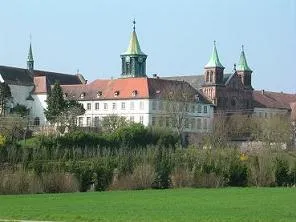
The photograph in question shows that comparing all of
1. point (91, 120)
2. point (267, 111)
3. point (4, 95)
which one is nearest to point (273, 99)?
point (267, 111)

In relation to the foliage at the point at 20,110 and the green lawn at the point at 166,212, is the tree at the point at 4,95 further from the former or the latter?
the green lawn at the point at 166,212

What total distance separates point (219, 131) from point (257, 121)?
25.3 ft

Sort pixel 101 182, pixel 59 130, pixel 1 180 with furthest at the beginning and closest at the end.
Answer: pixel 59 130, pixel 101 182, pixel 1 180

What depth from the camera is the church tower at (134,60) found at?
13112 centimetres

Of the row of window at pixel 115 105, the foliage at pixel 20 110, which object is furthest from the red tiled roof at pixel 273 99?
the foliage at pixel 20 110

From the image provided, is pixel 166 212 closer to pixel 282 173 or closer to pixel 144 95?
pixel 282 173

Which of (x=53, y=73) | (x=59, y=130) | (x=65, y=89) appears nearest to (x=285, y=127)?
(x=59, y=130)

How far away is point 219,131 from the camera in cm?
9662

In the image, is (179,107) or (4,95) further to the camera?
(4,95)

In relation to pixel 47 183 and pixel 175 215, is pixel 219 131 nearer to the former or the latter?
pixel 47 183

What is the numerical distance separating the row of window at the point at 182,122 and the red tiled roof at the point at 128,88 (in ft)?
13.3

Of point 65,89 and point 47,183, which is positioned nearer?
point 47,183

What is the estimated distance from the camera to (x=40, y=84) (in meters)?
118

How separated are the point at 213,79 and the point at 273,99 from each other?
814 inches
